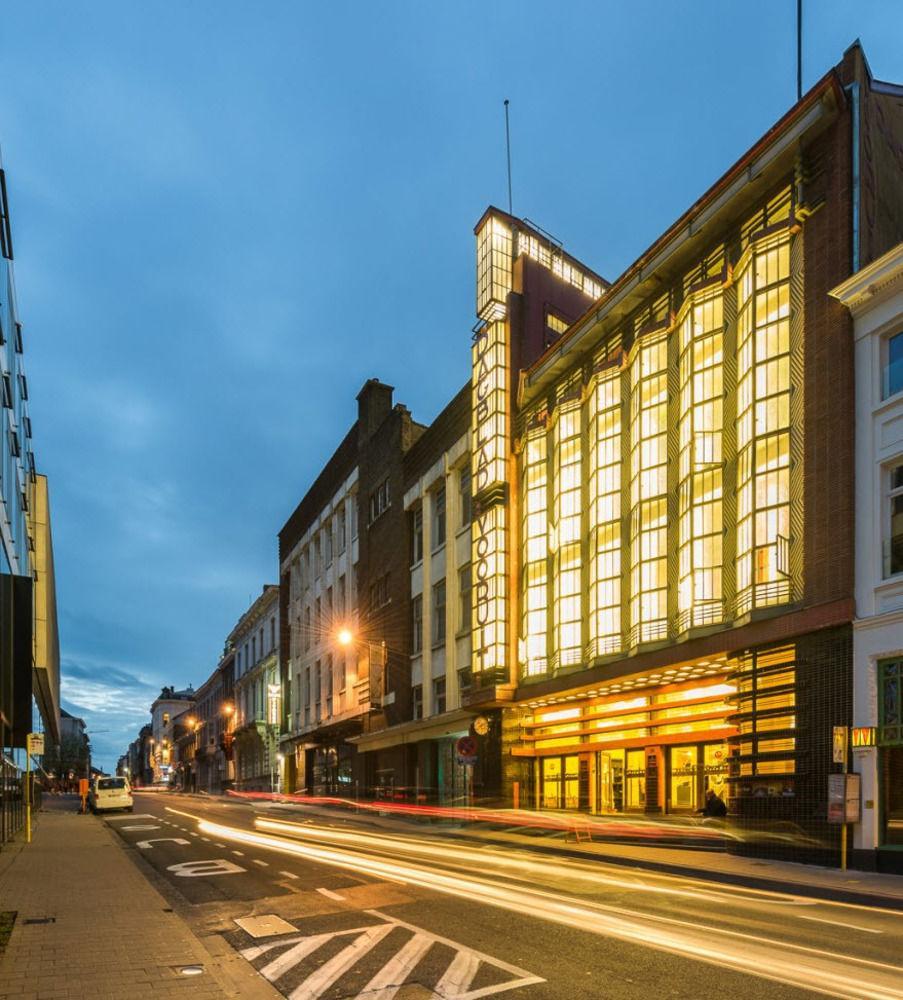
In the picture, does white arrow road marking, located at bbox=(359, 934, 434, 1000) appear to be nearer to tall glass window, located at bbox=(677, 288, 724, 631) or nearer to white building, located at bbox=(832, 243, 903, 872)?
white building, located at bbox=(832, 243, 903, 872)

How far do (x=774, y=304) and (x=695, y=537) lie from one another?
5943 millimetres

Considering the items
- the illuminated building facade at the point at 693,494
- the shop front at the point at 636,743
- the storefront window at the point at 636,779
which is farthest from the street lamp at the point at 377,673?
the storefront window at the point at 636,779

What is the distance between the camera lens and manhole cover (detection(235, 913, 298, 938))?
11586 mm

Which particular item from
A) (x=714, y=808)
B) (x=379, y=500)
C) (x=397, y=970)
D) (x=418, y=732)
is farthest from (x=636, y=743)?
(x=379, y=500)

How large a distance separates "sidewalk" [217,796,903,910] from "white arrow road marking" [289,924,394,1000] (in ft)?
25.0

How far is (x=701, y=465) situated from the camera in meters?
24.7

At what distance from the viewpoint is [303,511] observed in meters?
67.9

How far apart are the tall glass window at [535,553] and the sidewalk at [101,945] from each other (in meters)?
16.9

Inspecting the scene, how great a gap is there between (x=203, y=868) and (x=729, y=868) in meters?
9.92

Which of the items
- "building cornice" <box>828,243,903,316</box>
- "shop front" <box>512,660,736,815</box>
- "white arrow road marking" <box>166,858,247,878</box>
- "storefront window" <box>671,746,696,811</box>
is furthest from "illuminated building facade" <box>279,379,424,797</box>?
"building cornice" <box>828,243,903,316</box>

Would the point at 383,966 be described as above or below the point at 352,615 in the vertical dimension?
below

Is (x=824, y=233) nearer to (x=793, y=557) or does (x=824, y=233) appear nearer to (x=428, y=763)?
(x=793, y=557)

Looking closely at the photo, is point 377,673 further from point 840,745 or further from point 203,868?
point 840,745

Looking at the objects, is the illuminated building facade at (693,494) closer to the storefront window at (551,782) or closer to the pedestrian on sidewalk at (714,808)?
the storefront window at (551,782)
